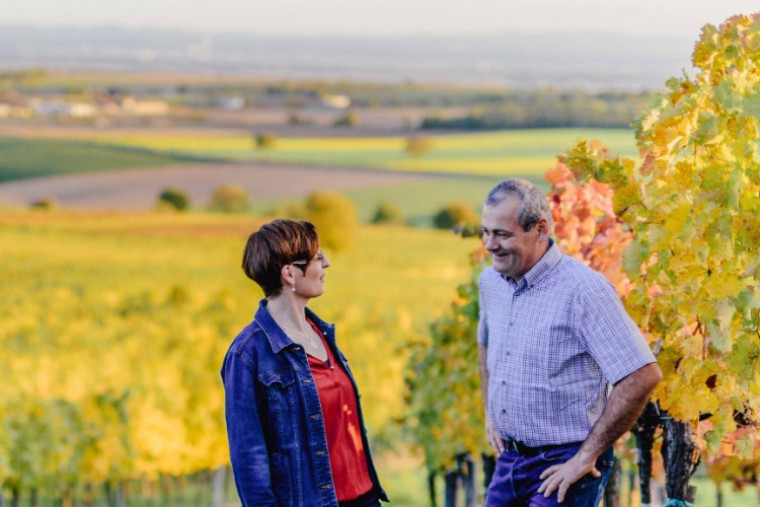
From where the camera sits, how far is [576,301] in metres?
3.28

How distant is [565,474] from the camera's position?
3.30 meters

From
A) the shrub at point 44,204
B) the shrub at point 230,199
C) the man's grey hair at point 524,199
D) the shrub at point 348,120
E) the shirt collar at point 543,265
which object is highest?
the shrub at point 348,120

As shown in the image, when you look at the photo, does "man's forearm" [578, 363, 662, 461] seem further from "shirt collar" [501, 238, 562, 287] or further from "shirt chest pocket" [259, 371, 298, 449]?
"shirt chest pocket" [259, 371, 298, 449]

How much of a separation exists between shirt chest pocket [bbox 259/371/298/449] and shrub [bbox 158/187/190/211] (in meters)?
37.8

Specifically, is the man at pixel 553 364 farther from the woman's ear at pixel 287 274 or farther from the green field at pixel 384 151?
the green field at pixel 384 151

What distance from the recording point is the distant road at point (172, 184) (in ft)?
132

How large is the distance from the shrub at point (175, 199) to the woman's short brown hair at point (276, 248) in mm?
37753

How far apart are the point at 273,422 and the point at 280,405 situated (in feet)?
0.18

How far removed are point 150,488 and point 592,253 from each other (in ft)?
76.5

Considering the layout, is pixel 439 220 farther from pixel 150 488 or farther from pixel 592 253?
pixel 592 253

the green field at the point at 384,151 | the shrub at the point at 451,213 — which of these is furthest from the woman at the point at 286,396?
the shrub at the point at 451,213

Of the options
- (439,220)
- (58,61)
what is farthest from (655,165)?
(58,61)

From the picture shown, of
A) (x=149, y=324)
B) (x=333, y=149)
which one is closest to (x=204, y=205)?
(x=333, y=149)

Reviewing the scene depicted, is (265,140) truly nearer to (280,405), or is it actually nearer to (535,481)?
(535,481)
